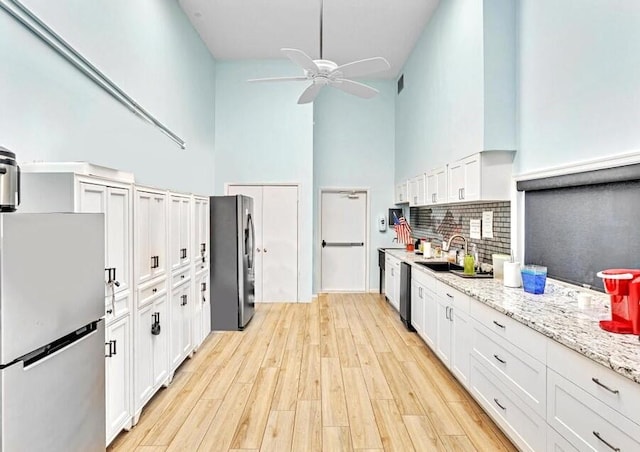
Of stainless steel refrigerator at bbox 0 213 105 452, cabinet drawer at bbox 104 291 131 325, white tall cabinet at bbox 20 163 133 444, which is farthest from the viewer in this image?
cabinet drawer at bbox 104 291 131 325

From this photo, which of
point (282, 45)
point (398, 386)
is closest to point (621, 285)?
point (398, 386)

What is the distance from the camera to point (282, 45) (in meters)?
5.91

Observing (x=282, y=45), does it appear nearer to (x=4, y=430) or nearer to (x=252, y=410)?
(x=252, y=410)

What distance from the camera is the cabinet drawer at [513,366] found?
78.9 inches

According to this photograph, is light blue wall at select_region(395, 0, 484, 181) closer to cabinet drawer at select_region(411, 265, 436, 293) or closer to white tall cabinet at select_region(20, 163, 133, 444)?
cabinet drawer at select_region(411, 265, 436, 293)

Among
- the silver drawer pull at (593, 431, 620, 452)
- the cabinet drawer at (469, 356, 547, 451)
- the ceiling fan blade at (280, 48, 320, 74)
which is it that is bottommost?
the cabinet drawer at (469, 356, 547, 451)

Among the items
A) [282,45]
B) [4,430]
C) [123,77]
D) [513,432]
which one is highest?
[282,45]

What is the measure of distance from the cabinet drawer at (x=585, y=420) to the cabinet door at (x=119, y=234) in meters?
2.58

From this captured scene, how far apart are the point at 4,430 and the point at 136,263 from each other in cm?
150

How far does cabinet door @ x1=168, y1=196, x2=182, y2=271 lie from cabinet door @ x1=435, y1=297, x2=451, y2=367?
8.51 feet

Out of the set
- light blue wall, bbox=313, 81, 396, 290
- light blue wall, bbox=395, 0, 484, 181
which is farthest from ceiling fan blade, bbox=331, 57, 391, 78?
light blue wall, bbox=313, 81, 396, 290

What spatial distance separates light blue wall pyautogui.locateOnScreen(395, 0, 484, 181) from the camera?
3.64m

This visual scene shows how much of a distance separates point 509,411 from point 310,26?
16.9 feet

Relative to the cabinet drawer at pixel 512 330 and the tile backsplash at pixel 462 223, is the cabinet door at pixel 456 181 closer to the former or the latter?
the tile backsplash at pixel 462 223
